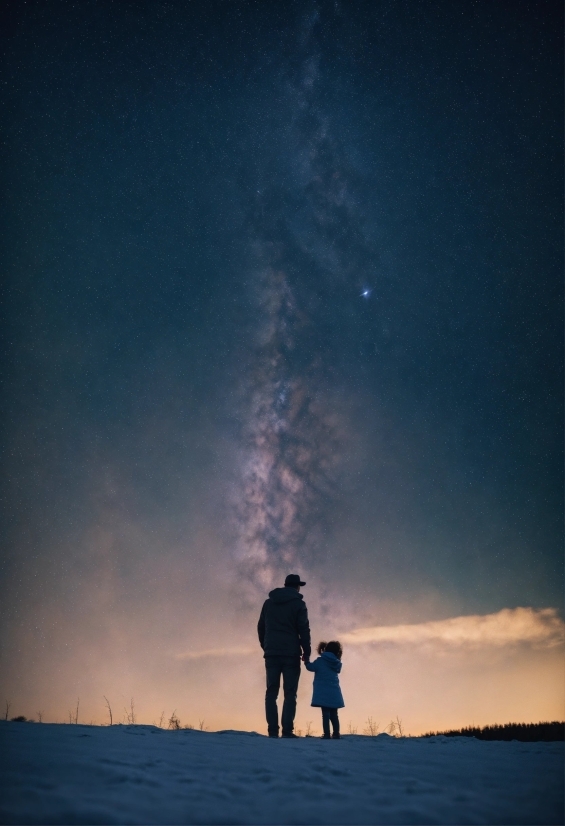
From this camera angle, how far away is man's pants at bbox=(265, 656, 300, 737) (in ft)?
23.0

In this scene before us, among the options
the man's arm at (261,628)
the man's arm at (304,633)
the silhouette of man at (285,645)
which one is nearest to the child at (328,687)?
the man's arm at (304,633)

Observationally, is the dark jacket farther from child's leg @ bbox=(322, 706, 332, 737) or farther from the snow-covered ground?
the snow-covered ground

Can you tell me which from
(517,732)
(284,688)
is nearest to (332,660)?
(284,688)

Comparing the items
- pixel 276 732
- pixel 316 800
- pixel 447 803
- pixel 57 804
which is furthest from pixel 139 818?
pixel 276 732

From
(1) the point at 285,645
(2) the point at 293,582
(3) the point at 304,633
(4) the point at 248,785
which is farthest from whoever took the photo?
(2) the point at 293,582

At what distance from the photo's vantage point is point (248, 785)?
322cm

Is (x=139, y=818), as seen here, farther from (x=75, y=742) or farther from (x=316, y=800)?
(x=75, y=742)

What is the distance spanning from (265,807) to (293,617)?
476 cm

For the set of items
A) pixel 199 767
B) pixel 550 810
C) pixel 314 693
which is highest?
pixel 314 693

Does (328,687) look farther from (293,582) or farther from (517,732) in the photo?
(517,732)

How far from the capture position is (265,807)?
2836mm

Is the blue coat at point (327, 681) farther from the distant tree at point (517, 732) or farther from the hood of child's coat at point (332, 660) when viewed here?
the distant tree at point (517, 732)

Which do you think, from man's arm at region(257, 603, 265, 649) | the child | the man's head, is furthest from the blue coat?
the man's head

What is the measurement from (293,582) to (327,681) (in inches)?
55.3
